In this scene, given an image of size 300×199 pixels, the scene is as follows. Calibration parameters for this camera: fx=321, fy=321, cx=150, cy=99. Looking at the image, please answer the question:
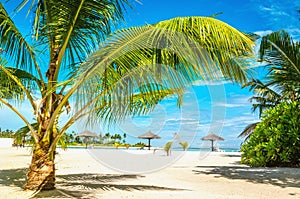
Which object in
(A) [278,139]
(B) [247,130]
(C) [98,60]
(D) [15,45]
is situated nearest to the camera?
(C) [98,60]

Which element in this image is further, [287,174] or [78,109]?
[287,174]

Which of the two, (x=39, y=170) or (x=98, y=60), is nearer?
(x=98, y=60)

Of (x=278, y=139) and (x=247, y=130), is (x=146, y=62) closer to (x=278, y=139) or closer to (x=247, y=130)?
(x=278, y=139)

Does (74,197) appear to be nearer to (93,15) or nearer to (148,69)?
→ (148,69)

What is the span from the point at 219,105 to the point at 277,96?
14211mm

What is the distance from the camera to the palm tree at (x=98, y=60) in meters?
5.11

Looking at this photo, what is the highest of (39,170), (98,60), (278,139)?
(98,60)

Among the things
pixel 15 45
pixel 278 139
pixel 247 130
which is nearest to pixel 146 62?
pixel 15 45

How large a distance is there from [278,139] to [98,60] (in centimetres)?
843

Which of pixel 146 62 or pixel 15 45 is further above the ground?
pixel 15 45

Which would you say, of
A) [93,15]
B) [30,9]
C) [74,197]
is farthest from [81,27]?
[74,197]

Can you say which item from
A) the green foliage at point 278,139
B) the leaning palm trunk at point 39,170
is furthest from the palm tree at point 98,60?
the green foliage at point 278,139

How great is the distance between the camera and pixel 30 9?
20.0 feet

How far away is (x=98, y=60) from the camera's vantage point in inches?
206
